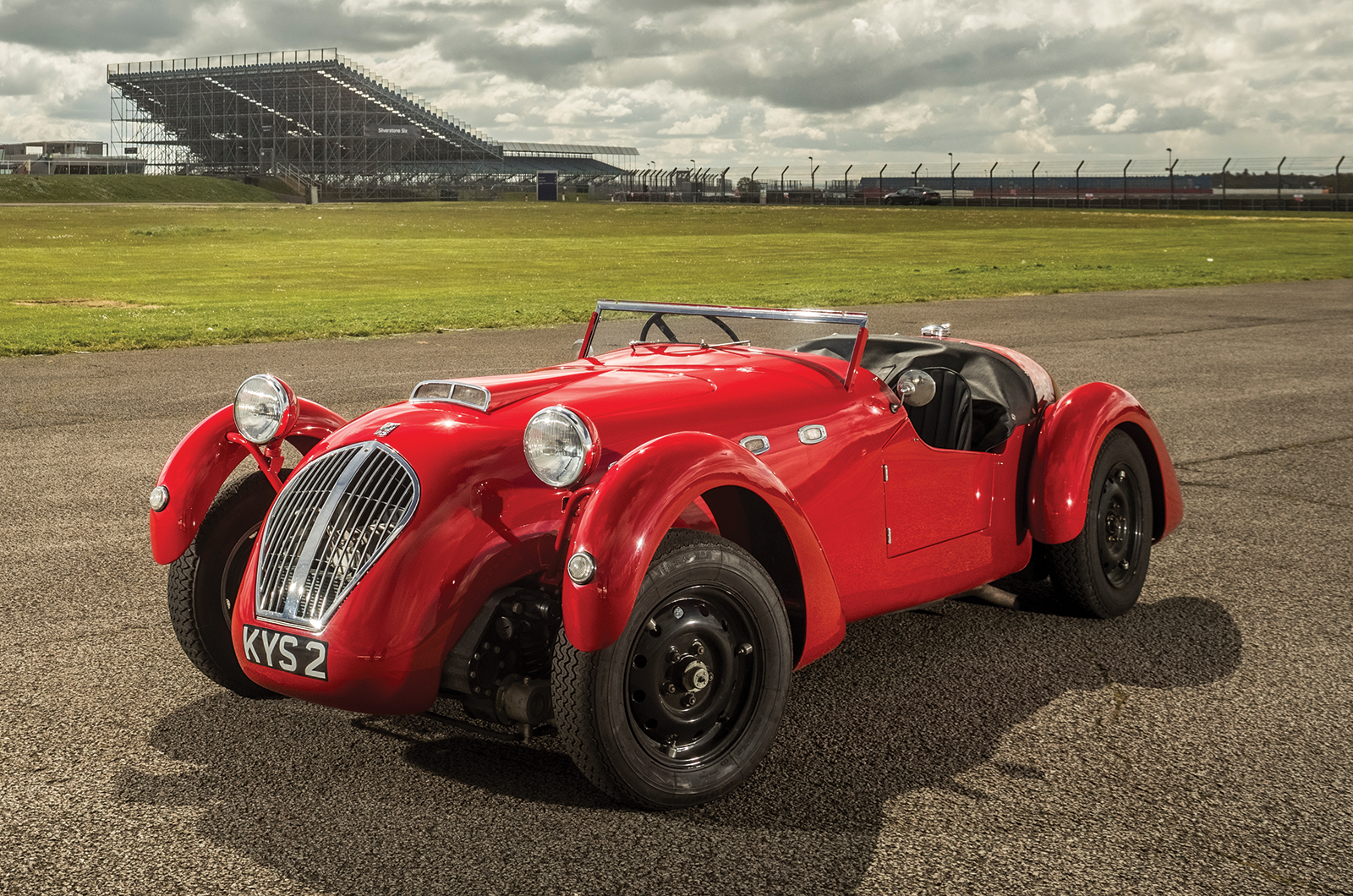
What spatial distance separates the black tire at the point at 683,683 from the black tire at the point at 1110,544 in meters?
1.91

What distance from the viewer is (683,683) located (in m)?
3.40

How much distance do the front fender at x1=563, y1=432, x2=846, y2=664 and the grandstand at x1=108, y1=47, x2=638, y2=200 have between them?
339 ft

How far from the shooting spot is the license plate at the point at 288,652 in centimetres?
337

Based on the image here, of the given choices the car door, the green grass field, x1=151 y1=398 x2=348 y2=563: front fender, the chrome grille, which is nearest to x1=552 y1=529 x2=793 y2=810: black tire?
the chrome grille

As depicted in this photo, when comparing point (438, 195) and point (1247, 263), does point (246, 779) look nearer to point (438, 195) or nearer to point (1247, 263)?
point (1247, 263)

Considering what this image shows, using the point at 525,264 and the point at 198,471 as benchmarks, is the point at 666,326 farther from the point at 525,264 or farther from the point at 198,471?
the point at 525,264

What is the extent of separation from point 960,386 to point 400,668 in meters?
2.63

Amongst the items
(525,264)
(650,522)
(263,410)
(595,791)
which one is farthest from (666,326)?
(525,264)

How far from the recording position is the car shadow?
3.12m

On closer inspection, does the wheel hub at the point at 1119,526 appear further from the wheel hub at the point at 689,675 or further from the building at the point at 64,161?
the building at the point at 64,161

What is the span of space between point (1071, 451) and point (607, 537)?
8.10 feet

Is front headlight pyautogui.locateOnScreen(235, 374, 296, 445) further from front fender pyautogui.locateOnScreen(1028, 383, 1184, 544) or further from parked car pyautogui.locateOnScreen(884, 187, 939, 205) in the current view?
parked car pyautogui.locateOnScreen(884, 187, 939, 205)

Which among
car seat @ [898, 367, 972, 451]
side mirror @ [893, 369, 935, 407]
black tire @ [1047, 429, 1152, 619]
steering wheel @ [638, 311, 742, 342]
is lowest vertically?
black tire @ [1047, 429, 1152, 619]

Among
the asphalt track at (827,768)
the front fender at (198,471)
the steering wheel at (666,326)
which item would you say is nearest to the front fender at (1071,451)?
the asphalt track at (827,768)
